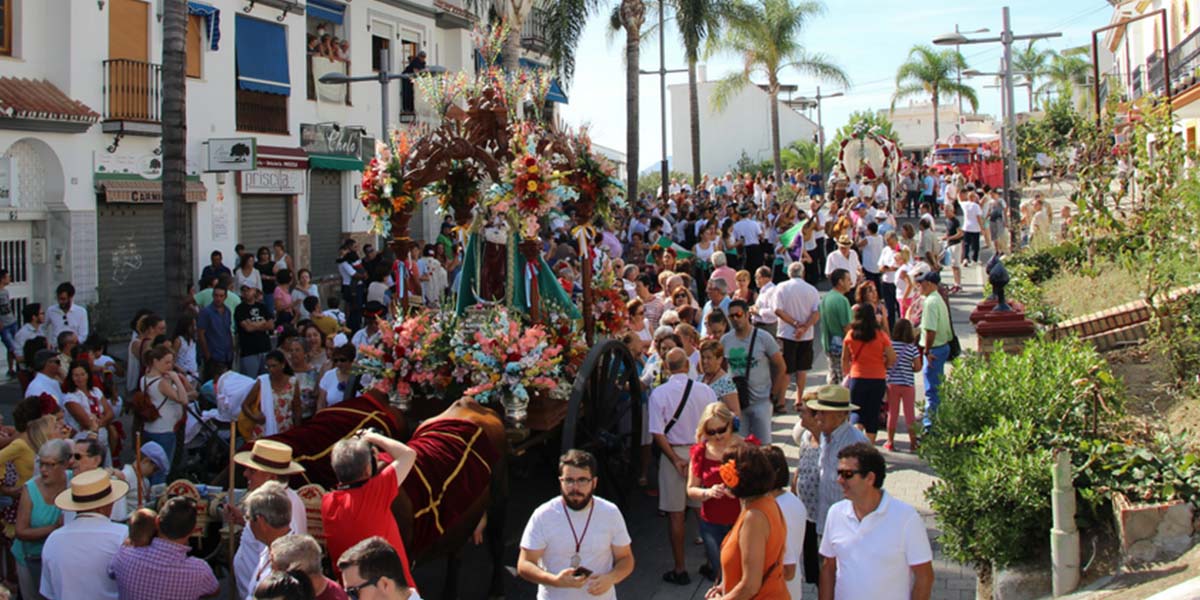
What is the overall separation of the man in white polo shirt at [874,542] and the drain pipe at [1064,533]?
137cm

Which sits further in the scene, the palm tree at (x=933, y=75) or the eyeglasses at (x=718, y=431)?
the palm tree at (x=933, y=75)

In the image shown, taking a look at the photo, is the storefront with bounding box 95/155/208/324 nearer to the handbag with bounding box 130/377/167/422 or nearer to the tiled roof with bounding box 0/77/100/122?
the tiled roof with bounding box 0/77/100/122

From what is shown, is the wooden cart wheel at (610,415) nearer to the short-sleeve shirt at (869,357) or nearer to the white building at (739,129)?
the short-sleeve shirt at (869,357)

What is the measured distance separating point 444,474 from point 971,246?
62.3ft

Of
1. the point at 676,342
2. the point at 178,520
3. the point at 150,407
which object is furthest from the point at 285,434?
the point at 676,342

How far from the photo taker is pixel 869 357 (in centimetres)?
986

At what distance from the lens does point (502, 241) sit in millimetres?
9219

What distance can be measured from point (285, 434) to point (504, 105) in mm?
3674

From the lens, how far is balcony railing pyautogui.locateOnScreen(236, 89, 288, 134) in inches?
861

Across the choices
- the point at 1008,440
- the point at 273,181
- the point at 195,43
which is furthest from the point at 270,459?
the point at 273,181

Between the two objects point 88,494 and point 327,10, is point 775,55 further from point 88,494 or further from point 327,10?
point 88,494

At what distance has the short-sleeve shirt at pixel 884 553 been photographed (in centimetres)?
536

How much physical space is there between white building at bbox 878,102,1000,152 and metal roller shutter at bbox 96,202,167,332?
5833cm

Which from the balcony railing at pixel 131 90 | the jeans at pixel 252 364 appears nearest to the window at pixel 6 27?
the balcony railing at pixel 131 90
